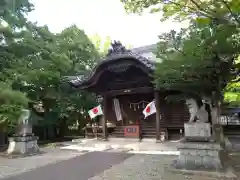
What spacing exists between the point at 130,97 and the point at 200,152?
9.85m

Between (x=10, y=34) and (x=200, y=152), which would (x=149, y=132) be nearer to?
(x=200, y=152)

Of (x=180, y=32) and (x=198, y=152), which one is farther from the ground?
(x=180, y=32)

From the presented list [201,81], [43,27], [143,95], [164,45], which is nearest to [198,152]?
[201,81]

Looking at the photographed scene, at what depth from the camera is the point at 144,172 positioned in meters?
6.64

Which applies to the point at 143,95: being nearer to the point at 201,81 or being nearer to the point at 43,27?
the point at 43,27

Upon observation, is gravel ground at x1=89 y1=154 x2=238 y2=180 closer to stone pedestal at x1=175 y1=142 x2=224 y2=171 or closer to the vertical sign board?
stone pedestal at x1=175 y1=142 x2=224 y2=171

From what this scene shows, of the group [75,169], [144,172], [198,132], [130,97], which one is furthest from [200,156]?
[130,97]

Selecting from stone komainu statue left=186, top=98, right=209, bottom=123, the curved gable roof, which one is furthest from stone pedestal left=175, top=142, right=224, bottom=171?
the curved gable roof

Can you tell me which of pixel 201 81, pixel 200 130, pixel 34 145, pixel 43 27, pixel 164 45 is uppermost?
pixel 43 27

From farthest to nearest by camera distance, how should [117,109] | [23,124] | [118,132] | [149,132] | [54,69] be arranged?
[117,109] → [118,132] → [54,69] → [149,132] → [23,124]

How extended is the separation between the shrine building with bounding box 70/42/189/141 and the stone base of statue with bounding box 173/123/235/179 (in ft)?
18.3

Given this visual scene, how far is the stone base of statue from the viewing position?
6.45m

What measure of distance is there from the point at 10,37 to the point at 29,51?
1142 millimetres

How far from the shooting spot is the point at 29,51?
1294 cm
